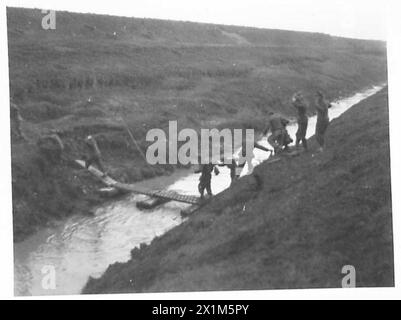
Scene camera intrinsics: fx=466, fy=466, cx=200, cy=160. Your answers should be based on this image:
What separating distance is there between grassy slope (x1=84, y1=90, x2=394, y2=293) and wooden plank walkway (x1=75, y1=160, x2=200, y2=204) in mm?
1761

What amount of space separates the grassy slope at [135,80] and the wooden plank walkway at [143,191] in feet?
2.00

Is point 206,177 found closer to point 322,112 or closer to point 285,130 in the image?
point 285,130

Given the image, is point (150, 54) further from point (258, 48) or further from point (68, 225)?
point (68, 225)

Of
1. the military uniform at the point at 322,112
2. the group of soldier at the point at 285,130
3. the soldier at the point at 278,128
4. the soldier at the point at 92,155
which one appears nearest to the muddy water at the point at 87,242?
the group of soldier at the point at 285,130

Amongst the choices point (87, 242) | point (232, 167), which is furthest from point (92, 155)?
point (232, 167)

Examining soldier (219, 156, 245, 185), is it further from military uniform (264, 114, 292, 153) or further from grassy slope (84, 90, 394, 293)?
grassy slope (84, 90, 394, 293)

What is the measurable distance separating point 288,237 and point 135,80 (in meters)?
19.1

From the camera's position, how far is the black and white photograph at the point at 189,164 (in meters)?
11.1

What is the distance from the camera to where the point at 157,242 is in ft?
45.5

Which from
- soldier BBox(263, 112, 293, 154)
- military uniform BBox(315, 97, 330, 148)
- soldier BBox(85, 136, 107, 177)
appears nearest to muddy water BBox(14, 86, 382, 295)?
soldier BBox(85, 136, 107, 177)

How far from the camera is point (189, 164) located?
827 inches

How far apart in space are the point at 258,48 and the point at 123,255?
22613 mm

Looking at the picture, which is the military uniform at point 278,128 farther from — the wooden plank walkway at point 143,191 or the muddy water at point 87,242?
the wooden plank walkway at point 143,191

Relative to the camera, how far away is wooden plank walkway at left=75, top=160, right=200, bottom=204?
16.7 meters
